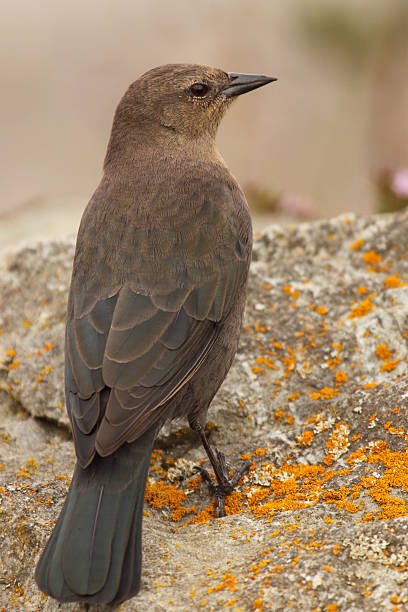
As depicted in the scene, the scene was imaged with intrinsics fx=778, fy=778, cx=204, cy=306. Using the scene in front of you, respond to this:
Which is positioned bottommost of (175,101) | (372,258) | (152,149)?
(372,258)

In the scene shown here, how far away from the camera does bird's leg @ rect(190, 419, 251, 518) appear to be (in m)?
3.80

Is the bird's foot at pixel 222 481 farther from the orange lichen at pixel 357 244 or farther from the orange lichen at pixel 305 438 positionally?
the orange lichen at pixel 357 244

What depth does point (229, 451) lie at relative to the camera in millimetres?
4258

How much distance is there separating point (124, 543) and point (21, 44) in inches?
390

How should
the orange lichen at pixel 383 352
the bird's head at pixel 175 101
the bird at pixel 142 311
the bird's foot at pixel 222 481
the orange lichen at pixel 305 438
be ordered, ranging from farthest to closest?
the bird's head at pixel 175 101 → the orange lichen at pixel 383 352 → the orange lichen at pixel 305 438 → the bird's foot at pixel 222 481 → the bird at pixel 142 311

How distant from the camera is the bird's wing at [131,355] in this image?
3395 mm

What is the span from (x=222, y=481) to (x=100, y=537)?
2.97ft

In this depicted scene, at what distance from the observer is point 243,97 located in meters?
9.03

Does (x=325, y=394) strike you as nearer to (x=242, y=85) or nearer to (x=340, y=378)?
(x=340, y=378)

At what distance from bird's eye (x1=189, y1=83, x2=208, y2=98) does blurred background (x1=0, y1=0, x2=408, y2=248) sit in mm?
2182

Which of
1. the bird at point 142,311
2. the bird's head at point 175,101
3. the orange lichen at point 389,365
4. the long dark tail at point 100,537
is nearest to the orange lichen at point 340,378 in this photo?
the orange lichen at point 389,365

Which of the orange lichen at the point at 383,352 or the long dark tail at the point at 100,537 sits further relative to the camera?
the orange lichen at the point at 383,352

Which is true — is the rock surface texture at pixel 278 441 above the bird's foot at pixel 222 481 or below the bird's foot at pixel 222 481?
above

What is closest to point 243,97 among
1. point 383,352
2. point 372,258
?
point 372,258
